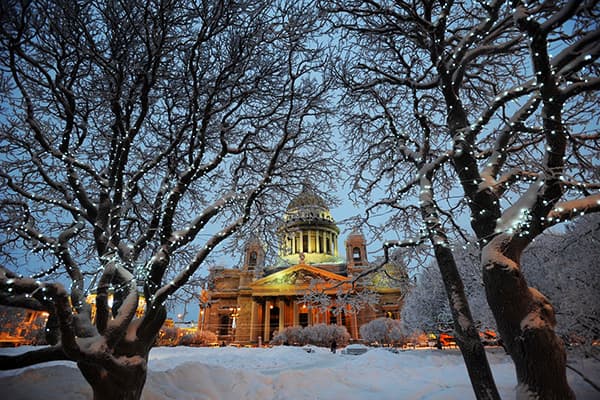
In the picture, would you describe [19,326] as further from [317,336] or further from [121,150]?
[121,150]

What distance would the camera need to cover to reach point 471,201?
159 inches

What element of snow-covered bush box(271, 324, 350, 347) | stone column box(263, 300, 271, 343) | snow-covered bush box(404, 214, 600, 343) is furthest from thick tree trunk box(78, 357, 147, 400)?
stone column box(263, 300, 271, 343)

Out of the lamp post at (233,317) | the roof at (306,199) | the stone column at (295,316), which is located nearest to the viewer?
the roof at (306,199)

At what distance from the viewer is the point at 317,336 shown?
2991 cm

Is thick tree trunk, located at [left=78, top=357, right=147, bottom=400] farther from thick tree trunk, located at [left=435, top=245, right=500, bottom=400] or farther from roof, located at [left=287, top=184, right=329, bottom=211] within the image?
roof, located at [left=287, top=184, right=329, bottom=211]

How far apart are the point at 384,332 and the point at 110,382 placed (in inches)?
1171

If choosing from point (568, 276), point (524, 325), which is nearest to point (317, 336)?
point (568, 276)

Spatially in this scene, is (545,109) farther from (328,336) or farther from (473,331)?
(328,336)

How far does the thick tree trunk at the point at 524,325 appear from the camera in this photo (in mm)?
3166

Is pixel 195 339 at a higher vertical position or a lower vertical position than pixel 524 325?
lower

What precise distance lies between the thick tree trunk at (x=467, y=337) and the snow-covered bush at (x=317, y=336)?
1097 inches

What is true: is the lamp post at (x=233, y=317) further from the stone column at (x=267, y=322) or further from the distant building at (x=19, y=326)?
the distant building at (x=19, y=326)

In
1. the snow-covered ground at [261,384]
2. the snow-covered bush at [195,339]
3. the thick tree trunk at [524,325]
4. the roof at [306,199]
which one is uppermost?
the roof at [306,199]

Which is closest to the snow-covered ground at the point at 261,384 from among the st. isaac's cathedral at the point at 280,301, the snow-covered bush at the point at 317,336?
the snow-covered bush at the point at 317,336
